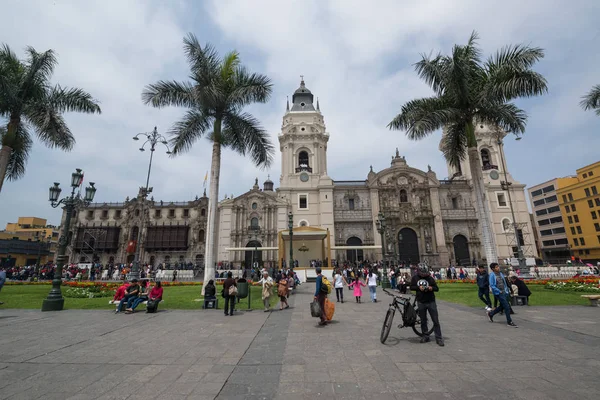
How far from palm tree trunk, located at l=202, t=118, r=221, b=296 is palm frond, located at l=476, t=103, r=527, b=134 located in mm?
13587

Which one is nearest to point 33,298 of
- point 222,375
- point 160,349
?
point 160,349

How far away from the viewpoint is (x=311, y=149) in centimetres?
3944

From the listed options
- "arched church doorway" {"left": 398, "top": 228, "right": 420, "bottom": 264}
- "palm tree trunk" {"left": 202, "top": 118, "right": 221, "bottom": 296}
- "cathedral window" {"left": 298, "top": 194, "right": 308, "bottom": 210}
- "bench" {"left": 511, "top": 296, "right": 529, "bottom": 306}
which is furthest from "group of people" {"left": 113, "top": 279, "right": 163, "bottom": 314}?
"arched church doorway" {"left": 398, "top": 228, "right": 420, "bottom": 264}

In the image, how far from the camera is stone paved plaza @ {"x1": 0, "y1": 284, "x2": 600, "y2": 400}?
3.59m

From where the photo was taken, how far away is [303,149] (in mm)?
39625

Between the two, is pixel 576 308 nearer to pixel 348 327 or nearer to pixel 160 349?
pixel 348 327

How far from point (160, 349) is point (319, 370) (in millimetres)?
A: 3203

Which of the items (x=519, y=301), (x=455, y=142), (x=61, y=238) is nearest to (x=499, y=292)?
(x=519, y=301)

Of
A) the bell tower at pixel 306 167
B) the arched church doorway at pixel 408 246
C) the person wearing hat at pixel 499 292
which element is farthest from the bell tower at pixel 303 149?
the person wearing hat at pixel 499 292

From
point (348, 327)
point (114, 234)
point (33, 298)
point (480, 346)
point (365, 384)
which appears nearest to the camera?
point (365, 384)

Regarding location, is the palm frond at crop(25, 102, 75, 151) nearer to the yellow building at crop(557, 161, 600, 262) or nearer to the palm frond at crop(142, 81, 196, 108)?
the palm frond at crop(142, 81, 196, 108)

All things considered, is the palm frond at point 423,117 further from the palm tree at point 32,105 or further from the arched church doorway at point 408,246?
the arched church doorway at point 408,246

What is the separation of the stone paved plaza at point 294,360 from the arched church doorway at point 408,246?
27.3m

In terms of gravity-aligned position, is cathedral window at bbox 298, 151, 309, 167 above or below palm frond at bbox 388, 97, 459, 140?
above
